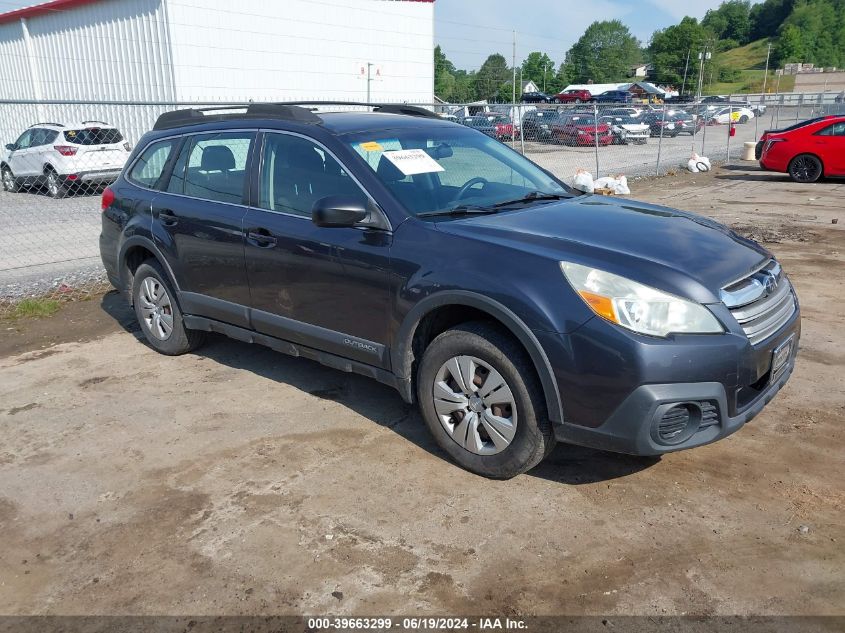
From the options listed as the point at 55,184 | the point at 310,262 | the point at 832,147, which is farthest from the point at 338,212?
the point at 832,147

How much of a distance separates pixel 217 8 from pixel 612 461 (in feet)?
69.4

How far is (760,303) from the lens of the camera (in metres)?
3.51

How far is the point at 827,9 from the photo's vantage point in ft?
528

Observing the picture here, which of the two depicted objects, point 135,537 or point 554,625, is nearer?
point 554,625

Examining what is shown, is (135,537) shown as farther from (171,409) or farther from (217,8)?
(217,8)

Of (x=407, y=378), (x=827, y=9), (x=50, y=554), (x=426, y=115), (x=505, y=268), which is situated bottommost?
(x=50, y=554)

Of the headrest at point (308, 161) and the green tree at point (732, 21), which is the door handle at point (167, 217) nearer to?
the headrest at point (308, 161)

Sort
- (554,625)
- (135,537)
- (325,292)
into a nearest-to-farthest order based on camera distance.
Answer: (554,625) → (135,537) → (325,292)

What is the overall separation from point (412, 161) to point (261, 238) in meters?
1.05

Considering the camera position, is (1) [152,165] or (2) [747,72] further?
(2) [747,72]

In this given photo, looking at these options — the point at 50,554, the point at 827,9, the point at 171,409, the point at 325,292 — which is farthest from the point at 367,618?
the point at 827,9

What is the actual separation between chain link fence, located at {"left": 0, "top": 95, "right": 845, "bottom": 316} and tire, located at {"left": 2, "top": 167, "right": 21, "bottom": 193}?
0.08 ft

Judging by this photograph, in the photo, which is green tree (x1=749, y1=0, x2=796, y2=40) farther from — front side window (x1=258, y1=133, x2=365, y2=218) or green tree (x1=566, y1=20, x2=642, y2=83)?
front side window (x1=258, y1=133, x2=365, y2=218)

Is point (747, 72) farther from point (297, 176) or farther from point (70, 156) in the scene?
point (297, 176)
